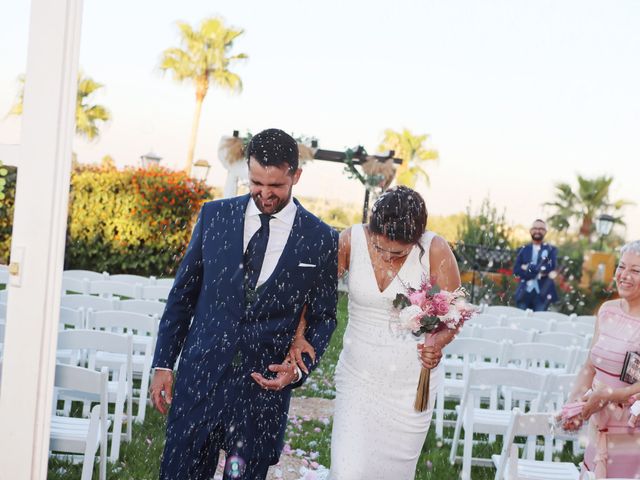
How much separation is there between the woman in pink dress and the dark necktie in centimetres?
168

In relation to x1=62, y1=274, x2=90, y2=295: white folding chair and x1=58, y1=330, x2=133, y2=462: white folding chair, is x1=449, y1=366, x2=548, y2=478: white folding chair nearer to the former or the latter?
x1=58, y1=330, x2=133, y2=462: white folding chair

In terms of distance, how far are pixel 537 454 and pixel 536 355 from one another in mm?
839

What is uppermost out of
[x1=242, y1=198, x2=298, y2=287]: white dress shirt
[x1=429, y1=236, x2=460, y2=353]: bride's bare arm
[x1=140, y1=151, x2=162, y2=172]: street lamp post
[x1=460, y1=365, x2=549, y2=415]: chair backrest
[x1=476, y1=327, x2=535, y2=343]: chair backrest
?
[x1=242, y1=198, x2=298, y2=287]: white dress shirt

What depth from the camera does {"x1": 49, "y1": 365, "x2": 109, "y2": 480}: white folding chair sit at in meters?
3.12

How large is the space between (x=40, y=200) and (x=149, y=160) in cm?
1238

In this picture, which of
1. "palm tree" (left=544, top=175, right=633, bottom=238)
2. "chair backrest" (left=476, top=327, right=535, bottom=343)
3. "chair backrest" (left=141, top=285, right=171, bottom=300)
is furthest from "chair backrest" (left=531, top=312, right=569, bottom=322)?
"palm tree" (left=544, top=175, right=633, bottom=238)

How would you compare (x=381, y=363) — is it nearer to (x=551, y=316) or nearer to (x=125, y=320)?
(x=125, y=320)

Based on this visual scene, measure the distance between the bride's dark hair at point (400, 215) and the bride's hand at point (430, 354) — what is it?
0.42 metres

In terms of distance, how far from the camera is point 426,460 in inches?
193

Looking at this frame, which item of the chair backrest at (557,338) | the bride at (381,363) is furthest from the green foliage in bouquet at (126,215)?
the bride at (381,363)

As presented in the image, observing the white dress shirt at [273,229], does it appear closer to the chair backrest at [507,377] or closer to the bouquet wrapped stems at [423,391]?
the bouquet wrapped stems at [423,391]

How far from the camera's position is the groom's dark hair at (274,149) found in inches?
96.6

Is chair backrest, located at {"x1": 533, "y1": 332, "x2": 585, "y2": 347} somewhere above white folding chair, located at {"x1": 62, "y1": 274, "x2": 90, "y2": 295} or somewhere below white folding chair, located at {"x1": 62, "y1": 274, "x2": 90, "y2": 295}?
above

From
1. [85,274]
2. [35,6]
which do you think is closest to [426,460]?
[35,6]
